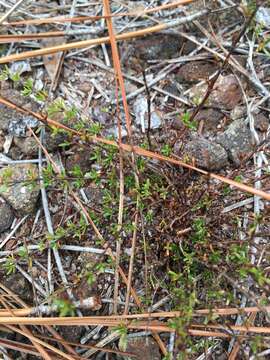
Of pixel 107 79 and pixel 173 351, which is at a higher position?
pixel 107 79

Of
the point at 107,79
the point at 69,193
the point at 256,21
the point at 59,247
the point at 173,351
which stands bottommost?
the point at 173,351

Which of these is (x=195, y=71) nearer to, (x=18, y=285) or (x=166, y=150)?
(x=166, y=150)

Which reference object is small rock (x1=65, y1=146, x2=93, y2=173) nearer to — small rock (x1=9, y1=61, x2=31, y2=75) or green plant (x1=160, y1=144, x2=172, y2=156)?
green plant (x1=160, y1=144, x2=172, y2=156)

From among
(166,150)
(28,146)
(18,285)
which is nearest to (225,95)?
(166,150)

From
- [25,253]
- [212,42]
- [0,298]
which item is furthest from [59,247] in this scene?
[212,42]

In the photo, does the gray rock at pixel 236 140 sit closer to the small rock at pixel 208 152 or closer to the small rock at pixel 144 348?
the small rock at pixel 208 152

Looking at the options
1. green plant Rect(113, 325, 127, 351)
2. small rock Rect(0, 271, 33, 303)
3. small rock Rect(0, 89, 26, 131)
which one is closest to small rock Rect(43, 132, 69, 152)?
small rock Rect(0, 89, 26, 131)

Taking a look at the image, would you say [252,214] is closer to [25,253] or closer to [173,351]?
[173,351]
